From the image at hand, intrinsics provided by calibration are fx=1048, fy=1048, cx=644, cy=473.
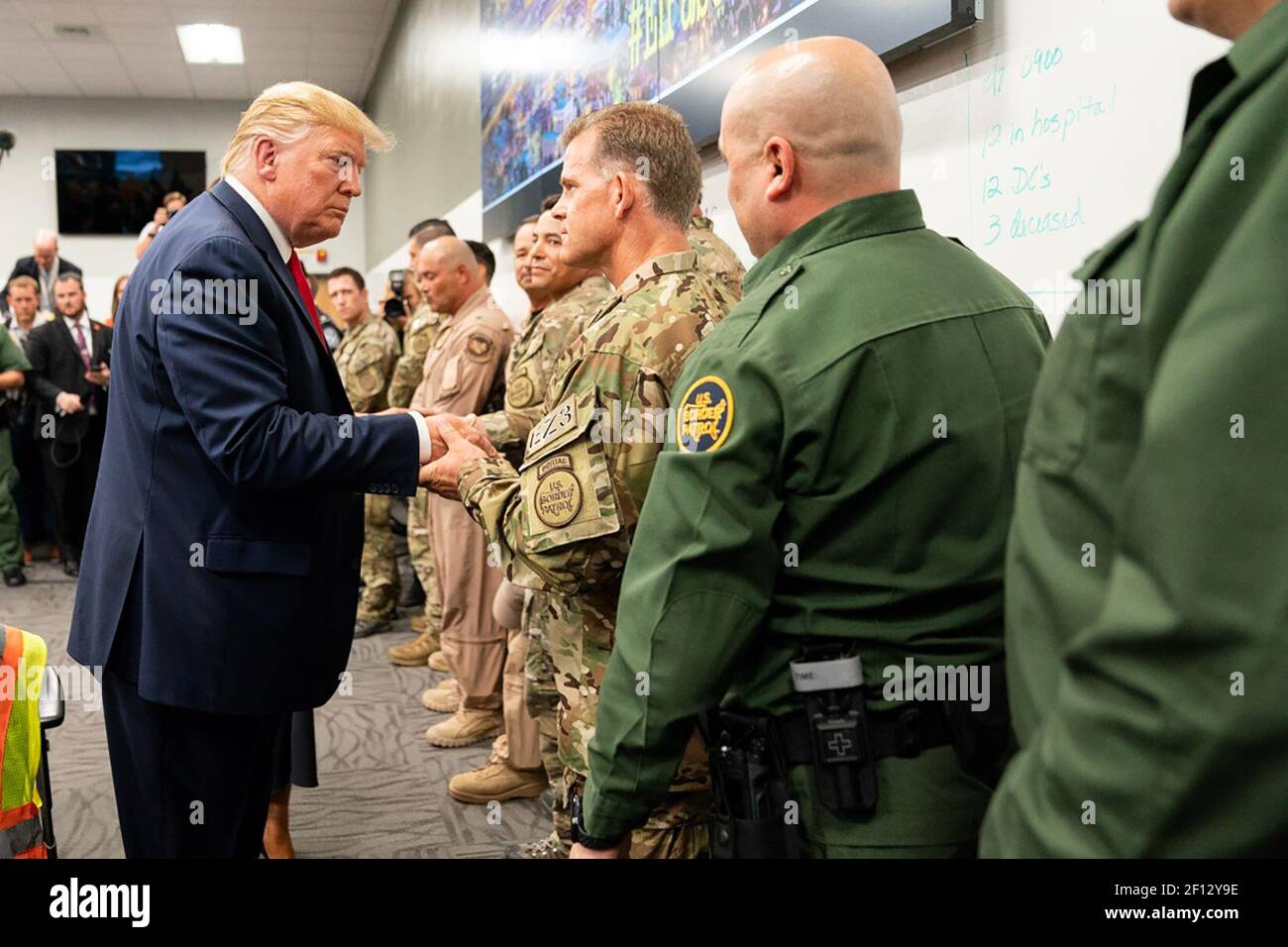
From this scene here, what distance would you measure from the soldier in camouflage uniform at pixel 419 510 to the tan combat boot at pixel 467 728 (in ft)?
2.34

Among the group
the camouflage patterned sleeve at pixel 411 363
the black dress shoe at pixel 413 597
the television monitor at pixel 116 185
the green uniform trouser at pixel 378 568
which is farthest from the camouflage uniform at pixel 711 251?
the television monitor at pixel 116 185

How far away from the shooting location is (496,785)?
2.91 meters

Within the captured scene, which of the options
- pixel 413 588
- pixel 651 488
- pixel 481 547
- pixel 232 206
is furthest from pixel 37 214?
pixel 651 488

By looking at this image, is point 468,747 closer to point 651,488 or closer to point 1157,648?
point 651,488

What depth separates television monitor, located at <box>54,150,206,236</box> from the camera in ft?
35.0

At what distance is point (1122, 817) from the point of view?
563mm

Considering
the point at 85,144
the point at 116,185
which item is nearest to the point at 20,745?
the point at 116,185

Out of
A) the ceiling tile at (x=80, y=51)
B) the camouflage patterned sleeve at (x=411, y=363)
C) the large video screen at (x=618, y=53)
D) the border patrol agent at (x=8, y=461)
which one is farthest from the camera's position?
the ceiling tile at (x=80, y=51)

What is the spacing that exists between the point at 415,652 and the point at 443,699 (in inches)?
26.4

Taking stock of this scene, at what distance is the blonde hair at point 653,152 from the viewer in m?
1.75

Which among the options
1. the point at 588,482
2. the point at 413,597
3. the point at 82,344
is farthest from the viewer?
the point at 82,344

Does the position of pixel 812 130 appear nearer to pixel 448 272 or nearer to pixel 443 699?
pixel 448 272

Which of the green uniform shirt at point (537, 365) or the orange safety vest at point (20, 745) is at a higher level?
the green uniform shirt at point (537, 365)

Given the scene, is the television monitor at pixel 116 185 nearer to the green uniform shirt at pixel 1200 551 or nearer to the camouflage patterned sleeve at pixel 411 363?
the camouflage patterned sleeve at pixel 411 363
